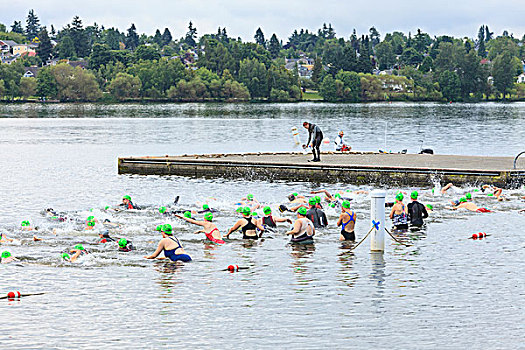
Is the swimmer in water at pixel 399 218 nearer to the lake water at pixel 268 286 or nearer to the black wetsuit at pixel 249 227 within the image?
the lake water at pixel 268 286

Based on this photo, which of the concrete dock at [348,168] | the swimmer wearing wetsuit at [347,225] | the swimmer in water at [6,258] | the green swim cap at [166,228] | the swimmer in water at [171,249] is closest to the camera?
the green swim cap at [166,228]

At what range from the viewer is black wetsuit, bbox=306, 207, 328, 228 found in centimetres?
3049

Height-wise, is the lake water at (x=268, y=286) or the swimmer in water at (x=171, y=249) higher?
the swimmer in water at (x=171, y=249)

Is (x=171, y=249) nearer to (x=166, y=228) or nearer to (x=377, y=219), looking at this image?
(x=166, y=228)

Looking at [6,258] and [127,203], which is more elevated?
[127,203]

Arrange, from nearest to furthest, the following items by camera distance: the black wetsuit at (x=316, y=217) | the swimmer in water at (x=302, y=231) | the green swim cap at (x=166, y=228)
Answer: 1. the green swim cap at (x=166, y=228)
2. the swimmer in water at (x=302, y=231)
3. the black wetsuit at (x=316, y=217)

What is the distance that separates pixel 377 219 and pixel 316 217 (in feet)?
18.8

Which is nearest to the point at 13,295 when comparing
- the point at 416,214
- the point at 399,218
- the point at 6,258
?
the point at 6,258

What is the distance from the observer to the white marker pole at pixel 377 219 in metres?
24.2

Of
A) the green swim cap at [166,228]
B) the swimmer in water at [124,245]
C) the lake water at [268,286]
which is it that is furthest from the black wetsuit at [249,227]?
the green swim cap at [166,228]

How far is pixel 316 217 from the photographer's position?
30688 millimetres

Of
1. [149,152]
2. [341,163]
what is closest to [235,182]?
[341,163]

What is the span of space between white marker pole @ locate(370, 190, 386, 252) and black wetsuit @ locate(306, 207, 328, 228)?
170 inches

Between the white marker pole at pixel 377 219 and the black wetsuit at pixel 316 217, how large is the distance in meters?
4.31
